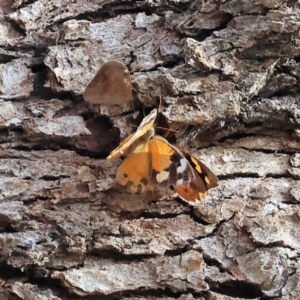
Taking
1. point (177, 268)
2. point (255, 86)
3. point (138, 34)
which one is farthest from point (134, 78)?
point (177, 268)

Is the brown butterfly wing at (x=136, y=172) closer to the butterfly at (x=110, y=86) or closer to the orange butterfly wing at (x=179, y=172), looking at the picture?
the orange butterfly wing at (x=179, y=172)

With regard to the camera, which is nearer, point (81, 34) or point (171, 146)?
point (171, 146)

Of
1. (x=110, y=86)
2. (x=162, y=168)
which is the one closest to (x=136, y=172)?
(x=162, y=168)

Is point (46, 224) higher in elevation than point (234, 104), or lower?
lower

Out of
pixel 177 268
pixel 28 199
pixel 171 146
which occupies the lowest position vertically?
pixel 177 268

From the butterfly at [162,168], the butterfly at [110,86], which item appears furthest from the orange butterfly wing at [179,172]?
the butterfly at [110,86]

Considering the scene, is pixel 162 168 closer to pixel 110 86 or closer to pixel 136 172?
pixel 136 172

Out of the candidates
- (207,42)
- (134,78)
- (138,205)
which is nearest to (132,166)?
(138,205)

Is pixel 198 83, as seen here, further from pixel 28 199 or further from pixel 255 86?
pixel 28 199
